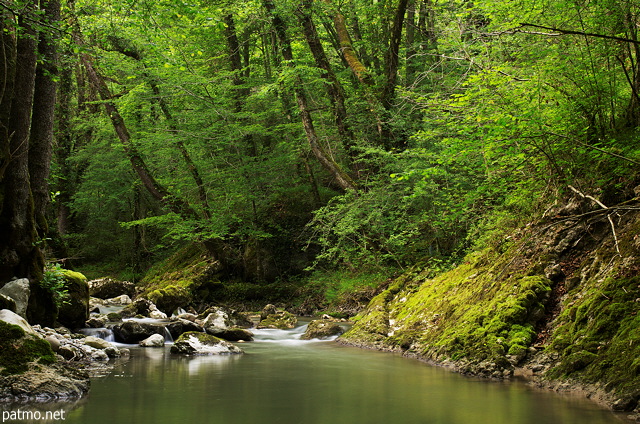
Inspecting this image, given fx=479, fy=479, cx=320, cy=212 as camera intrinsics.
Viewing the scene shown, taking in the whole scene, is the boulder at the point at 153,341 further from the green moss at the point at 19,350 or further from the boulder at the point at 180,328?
the green moss at the point at 19,350

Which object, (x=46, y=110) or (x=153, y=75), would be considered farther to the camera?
(x=153, y=75)

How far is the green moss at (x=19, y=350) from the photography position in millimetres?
5145

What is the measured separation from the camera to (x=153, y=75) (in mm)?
16656

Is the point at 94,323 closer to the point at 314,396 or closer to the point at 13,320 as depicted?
the point at 13,320

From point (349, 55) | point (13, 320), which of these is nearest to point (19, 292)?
point (13, 320)

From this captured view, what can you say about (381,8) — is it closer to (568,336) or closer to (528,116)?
(528,116)

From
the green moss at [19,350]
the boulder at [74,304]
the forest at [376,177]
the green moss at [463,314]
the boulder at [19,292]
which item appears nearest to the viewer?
the green moss at [19,350]

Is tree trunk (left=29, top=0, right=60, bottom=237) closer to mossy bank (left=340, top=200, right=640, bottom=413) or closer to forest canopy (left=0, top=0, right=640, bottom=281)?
forest canopy (left=0, top=0, right=640, bottom=281)

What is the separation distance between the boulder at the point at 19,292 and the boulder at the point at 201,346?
2.68 meters

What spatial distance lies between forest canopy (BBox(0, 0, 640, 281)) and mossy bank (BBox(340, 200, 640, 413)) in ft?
2.01

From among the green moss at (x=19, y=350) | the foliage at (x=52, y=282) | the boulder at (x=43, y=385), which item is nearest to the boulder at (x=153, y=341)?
the foliage at (x=52, y=282)

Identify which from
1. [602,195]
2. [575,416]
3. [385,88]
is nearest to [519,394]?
[575,416]

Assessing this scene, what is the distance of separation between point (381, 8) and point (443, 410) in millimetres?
14882

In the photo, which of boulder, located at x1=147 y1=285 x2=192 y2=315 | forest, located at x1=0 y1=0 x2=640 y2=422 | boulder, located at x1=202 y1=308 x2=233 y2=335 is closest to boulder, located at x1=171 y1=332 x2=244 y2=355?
boulder, located at x1=202 y1=308 x2=233 y2=335
